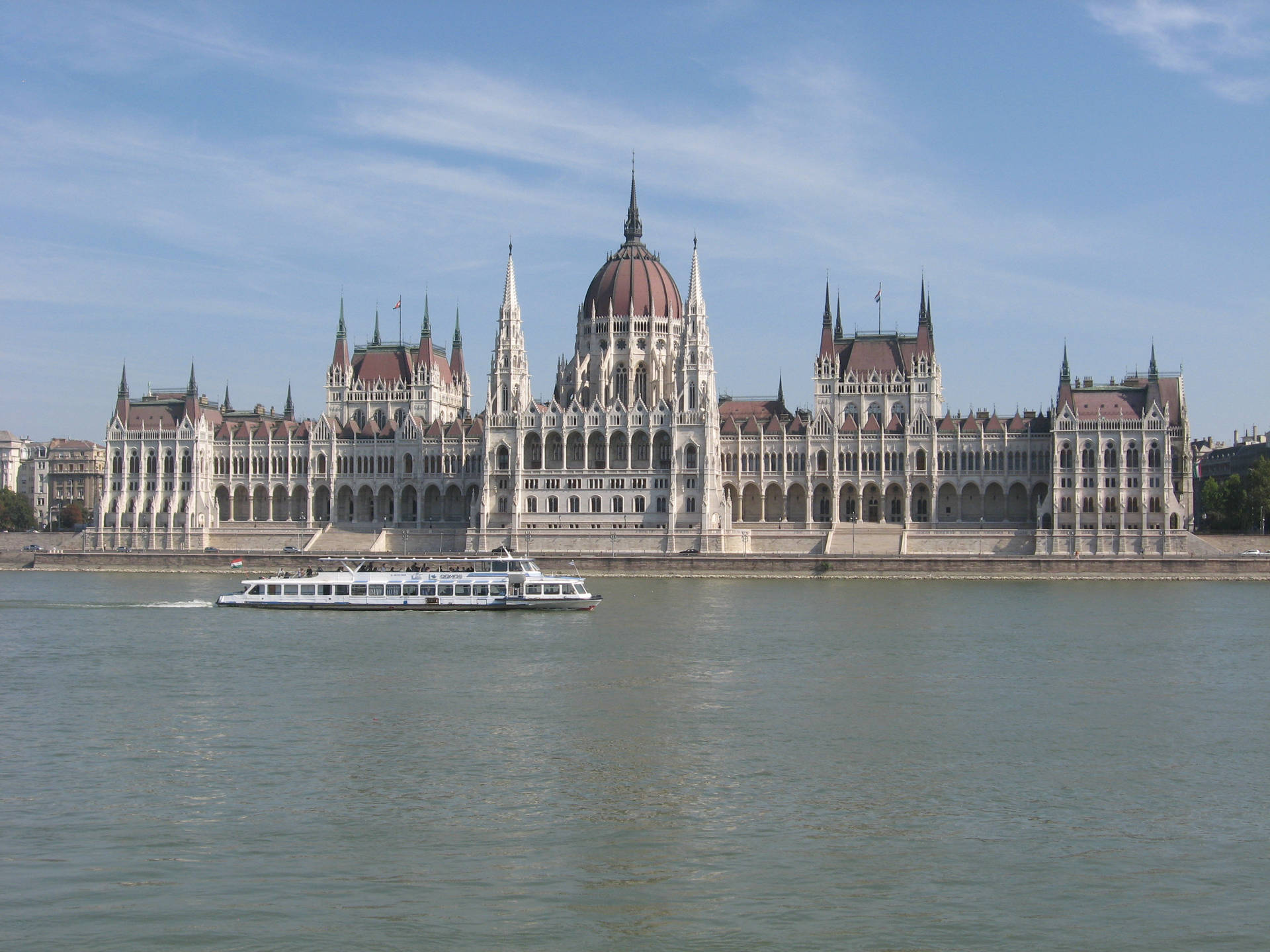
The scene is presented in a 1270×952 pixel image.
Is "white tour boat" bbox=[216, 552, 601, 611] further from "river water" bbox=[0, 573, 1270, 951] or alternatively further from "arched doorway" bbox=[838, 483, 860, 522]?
"arched doorway" bbox=[838, 483, 860, 522]

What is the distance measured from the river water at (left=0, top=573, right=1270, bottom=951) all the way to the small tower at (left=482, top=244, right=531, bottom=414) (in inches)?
2415

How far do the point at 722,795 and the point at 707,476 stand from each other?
80.1m

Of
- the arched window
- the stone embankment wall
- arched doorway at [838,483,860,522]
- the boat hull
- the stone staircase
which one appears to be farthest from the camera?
the arched window

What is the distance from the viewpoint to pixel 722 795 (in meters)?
27.9

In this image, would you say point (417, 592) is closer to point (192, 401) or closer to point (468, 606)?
point (468, 606)

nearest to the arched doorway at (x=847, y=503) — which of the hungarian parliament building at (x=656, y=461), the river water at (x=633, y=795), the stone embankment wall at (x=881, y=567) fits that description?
the hungarian parliament building at (x=656, y=461)

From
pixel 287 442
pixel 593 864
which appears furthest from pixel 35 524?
pixel 593 864

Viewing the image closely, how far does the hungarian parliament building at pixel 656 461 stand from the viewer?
Answer: 346ft

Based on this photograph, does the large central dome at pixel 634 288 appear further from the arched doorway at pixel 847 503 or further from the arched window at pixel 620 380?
the arched doorway at pixel 847 503

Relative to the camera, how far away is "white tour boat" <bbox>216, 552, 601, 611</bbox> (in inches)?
2731

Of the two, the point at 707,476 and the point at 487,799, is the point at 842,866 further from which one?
the point at 707,476

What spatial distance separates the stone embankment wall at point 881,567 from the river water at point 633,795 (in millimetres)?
42210

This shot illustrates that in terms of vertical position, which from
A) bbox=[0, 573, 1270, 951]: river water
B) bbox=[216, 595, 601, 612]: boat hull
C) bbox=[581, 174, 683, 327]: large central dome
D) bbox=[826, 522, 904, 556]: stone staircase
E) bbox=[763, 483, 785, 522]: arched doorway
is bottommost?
bbox=[0, 573, 1270, 951]: river water

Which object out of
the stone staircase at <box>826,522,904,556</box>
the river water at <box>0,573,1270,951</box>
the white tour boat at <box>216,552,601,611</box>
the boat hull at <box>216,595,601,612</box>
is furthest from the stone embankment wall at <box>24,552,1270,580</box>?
the river water at <box>0,573,1270,951</box>
